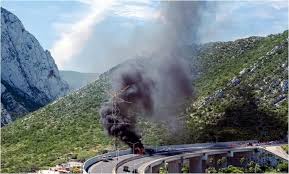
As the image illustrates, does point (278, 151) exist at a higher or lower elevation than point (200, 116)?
lower

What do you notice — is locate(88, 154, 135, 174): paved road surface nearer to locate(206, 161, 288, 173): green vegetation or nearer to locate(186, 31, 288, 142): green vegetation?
locate(206, 161, 288, 173): green vegetation

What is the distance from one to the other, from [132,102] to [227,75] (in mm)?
75203

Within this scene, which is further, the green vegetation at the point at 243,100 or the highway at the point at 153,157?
the green vegetation at the point at 243,100

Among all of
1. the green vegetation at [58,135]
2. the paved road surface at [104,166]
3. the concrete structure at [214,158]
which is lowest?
the paved road surface at [104,166]

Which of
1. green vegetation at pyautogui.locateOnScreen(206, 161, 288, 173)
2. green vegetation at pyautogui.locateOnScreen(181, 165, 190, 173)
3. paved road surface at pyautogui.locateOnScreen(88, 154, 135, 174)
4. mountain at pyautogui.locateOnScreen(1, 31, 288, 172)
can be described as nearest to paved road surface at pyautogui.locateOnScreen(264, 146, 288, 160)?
green vegetation at pyautogui.locateOnScreen(206, 161, 288, 173)

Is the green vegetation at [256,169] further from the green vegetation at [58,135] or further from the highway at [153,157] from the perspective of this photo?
the green vegetation at [58,135]

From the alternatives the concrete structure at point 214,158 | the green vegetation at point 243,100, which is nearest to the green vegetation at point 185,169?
the concrete structure at point 214,158

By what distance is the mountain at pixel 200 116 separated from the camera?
13374cm

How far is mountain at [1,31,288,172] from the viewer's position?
439 feet

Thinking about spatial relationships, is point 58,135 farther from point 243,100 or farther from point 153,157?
point 153,157

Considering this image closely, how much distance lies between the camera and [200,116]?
151 m

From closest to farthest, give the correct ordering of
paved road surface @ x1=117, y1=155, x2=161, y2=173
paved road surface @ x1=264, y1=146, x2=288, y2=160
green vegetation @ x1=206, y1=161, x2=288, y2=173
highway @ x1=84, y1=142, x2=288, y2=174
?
highway @ x1=84, y1=142, x2=288, y2=174, paved road surface @ x1=117, y1=155, x2=161, y2=173, green vegetation @ x1=206, y1=161, x2=288, y2=173, paved road surface @ x1=264, y1=146, x2=288, y2=160

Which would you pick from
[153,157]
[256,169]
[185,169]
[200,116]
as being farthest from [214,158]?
[200,116]

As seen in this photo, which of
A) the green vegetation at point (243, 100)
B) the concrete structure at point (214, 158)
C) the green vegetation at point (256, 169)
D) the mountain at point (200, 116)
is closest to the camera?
the green vegetation at point (256, 169)
